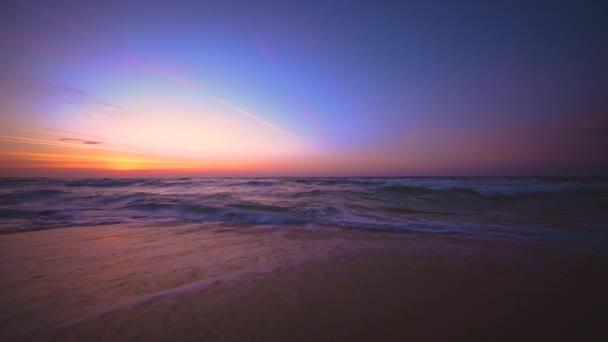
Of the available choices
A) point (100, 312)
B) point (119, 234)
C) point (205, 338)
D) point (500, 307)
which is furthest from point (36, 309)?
point (500, 307)

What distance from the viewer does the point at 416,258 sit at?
362cm

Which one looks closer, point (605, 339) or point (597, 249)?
point (605, 339)

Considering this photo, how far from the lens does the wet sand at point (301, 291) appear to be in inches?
76.4

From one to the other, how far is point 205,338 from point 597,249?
241 inches

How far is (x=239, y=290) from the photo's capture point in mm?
2615

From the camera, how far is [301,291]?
259cm

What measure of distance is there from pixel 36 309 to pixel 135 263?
117 centimetres

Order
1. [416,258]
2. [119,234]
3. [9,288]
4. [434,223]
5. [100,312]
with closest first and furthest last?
[100,312] → [9,288] → [416,258] → [119,234] → [434,223]

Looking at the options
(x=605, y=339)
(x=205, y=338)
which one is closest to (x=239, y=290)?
(x=205, y=338)

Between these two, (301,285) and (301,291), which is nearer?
(301,291)

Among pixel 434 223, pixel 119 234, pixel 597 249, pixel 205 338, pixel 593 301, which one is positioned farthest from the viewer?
pixel 434 223

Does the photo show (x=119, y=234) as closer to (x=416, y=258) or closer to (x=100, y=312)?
(x=100, y=312)

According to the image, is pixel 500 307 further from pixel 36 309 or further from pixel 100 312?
pixel 36 309

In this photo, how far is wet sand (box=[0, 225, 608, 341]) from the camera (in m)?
1.94
